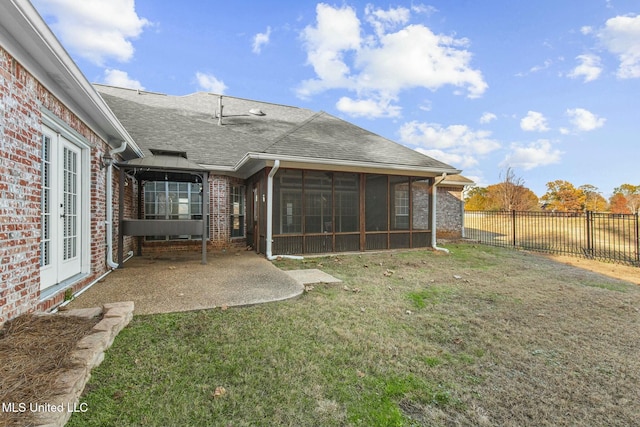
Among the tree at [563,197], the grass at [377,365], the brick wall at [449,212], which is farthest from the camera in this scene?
the tree at [563,197]

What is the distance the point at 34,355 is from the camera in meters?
2.19

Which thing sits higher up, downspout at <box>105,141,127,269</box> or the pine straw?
downspout at <box>105,141,127,269</box>

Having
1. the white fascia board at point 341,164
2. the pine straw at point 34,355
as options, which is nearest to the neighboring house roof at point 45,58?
the pine straw at point 34,355

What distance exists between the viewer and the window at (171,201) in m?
9.34

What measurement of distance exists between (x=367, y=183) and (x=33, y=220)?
806 cm

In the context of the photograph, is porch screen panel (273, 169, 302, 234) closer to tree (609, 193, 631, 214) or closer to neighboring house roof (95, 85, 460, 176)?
neighboring house roof (95, 85, 460, 176)

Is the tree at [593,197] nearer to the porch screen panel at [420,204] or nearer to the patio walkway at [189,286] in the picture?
the porch screen panel at [420,204]

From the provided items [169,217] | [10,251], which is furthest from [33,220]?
[169,217]

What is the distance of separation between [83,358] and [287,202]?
6.92 m

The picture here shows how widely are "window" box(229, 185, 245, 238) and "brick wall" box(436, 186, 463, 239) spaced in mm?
9205

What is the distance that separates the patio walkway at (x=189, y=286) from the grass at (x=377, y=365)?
0.39m

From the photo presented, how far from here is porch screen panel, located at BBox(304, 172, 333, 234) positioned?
8.95 metres

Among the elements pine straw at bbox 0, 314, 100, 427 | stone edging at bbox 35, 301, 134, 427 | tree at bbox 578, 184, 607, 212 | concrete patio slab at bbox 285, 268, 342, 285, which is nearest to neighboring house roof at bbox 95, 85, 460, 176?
concrete patio slab at bbox 285, 268, 342, 285

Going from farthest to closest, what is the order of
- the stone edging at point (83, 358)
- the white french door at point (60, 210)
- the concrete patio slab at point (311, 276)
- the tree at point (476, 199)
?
1. the tree at point (476, 199)
2. the concrete patio slab at point (311, 276)
3. the white french door at point (60, 210)
4. the stone edging at point (83, 358)
